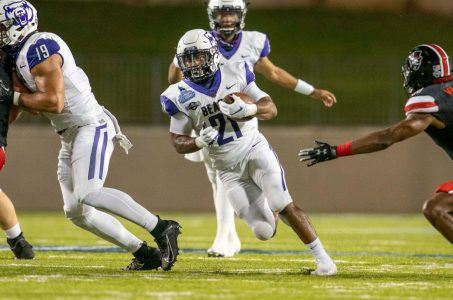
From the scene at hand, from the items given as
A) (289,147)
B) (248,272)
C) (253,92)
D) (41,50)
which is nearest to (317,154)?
(253,92)

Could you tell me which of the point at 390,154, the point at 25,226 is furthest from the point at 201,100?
the point at 390,154

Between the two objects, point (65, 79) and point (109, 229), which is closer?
point (109, 229)

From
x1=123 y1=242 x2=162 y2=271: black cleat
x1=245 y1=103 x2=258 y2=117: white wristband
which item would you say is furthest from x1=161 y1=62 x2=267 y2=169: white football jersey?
x1=123 y1=242 x2=162 y2=271: black cleat

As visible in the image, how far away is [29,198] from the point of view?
561 inches

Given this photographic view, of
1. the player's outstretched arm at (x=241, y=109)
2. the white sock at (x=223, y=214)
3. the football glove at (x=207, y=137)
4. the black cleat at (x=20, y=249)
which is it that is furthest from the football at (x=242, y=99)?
the black cleat at (x=20, y=249)

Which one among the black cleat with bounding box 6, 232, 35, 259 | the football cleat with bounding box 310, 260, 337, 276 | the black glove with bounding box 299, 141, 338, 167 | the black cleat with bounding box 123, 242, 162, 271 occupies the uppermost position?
the black glove with bounding box 299, 141, 338, 167

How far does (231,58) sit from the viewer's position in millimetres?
7930

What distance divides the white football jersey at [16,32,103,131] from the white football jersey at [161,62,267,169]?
49 cm

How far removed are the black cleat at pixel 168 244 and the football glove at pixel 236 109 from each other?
78 cm

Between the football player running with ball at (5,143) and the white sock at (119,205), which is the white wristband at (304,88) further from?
the football player running with ball at (5,143)

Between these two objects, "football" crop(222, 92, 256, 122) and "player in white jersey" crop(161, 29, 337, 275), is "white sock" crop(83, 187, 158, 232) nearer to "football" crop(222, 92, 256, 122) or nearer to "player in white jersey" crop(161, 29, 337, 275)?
"player in white jersey" crop(161, 29, 337, 275)

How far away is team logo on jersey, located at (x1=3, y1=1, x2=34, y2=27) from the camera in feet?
22.2

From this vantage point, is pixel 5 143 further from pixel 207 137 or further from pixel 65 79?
pixel 207 137

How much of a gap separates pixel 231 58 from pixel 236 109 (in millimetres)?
1524
